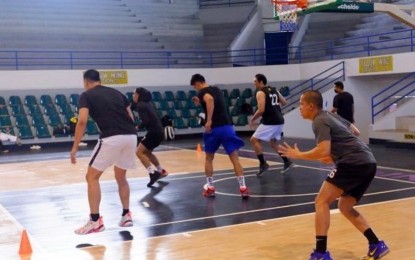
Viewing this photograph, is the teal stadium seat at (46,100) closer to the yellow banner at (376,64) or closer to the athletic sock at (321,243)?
the yellow banner at (376,64)

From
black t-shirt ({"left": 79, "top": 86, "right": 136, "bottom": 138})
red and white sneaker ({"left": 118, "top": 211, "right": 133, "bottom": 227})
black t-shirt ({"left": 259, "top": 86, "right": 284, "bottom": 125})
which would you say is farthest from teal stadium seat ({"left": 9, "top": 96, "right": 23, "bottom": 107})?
black t-shirt ({"left": 79, "top": 86, "right": 136, "bottom": 138})

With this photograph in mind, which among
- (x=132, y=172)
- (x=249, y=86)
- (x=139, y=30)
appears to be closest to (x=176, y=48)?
(x=139, y=30)

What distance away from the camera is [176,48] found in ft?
86.3

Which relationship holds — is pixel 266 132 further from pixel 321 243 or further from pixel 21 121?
pixel 21 121

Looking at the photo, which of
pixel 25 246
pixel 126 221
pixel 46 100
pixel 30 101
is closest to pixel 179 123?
pixel 46 100

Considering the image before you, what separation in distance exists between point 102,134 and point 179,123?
16.4 meters

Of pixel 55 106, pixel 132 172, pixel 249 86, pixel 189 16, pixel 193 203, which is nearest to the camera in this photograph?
pixel 193 203

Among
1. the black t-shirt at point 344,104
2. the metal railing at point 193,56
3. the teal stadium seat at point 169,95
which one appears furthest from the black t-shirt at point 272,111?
the teal stadium seat at point 169,95

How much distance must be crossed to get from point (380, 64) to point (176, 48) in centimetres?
1063

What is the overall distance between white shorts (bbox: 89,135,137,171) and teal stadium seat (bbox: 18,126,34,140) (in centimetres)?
1452

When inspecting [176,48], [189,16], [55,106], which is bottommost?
[55,106]

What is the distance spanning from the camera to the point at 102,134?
687 cm

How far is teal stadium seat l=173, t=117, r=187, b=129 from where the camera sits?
23.2 metres

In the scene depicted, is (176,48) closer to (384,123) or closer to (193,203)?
(384,123)
